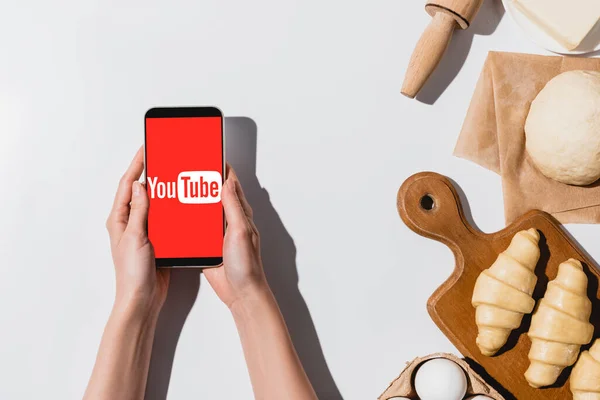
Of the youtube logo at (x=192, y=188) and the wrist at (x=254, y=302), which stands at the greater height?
the youtube logo at (x=192, y=188)

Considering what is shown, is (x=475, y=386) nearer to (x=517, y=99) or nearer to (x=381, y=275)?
(x=381, y=275)

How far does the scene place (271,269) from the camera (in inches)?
31.0

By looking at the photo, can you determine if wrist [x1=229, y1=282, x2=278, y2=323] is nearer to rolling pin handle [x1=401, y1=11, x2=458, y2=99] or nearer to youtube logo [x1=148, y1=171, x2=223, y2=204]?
youtube logo [x1=148, y1=171, x2=223, y2=204]

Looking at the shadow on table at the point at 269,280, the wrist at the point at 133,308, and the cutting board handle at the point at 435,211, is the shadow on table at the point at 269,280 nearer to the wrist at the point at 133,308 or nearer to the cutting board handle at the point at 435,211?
the wrist at the point at 133,308

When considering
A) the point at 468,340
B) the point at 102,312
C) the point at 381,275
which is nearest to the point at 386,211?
the point at 381,275

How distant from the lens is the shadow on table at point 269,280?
2.54 ft

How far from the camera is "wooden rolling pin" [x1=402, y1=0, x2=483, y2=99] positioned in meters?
0.73

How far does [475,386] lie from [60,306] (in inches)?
22.0

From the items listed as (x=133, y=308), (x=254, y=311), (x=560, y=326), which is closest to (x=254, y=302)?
(x=254, y=311)

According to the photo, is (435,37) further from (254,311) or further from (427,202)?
(254,311)

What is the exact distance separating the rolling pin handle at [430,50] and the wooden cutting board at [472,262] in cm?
13

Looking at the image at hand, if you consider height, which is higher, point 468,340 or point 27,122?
point 27,122

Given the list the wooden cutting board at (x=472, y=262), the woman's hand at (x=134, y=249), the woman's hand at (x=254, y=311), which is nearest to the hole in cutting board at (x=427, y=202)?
the wooden cutting board at (x=472, y=262)

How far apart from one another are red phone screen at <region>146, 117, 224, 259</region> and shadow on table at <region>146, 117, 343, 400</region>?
54 millimetres
